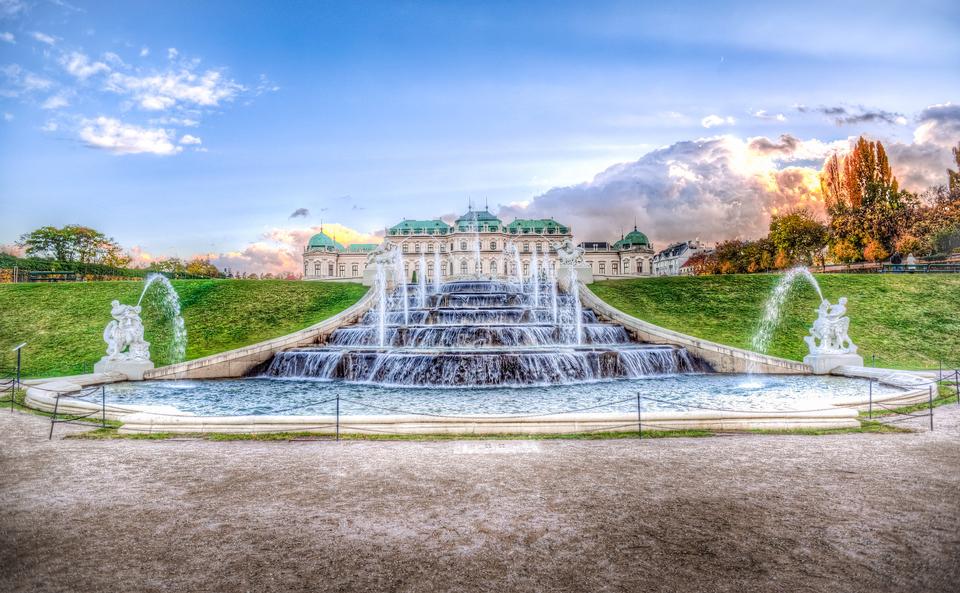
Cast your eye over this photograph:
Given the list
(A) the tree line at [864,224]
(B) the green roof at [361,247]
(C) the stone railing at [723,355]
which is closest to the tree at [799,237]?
(A) the tree line at [864,224]

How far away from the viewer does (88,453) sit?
8.55m

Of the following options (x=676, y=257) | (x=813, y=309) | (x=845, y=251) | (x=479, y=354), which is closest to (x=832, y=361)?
(x=813, y=309)

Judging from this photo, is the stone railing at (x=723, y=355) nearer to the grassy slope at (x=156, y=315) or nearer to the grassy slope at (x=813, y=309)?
the grassy slope at (x=813, y=309)

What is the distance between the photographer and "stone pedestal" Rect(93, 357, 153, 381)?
60.4 ft

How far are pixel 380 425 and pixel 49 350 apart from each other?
2138 centimetres

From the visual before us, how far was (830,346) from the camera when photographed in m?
19.2

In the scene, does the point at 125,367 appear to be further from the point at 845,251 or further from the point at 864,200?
the point at 864,200

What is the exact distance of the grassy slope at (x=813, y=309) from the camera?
77.3ft

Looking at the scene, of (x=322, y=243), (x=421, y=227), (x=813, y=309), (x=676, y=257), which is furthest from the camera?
(x=676, y=257)

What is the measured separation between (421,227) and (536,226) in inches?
821

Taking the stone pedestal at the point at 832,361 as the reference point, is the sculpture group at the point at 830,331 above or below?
above

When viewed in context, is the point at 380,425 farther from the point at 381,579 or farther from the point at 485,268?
the point at 485,268

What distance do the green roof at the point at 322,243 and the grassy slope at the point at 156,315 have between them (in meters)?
68.6

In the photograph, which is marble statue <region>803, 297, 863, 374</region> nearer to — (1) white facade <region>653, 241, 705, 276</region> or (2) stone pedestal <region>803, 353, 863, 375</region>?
(2) stone pedestal <region>803, 353, 863, 375</region>
